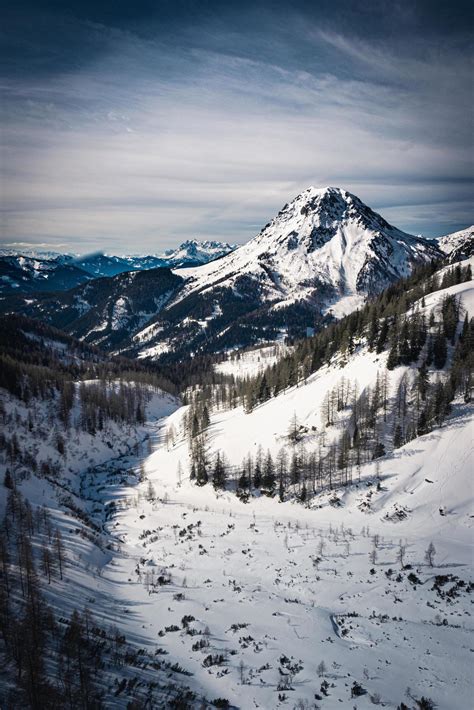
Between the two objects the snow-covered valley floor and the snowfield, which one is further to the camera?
the snowfield

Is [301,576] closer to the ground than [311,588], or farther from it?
closer to the ground

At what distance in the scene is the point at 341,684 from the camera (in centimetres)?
3200

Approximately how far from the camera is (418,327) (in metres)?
111

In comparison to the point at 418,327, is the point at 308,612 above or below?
below

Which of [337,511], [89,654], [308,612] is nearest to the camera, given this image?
[89,654]

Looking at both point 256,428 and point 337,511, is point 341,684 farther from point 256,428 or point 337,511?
point 256,428

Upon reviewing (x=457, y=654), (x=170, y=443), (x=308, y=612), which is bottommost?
(x=170, y=443)

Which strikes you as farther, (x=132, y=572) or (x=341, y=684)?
(x=132, y=572)

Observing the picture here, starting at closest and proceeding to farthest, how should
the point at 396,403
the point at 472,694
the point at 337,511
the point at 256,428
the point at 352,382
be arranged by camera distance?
the point at 472,694 < the point at 337,511 < the point at 396,403 < the point at 352,382 < the point at 256,428

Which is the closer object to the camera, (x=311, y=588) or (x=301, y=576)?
(x=311, y=588)

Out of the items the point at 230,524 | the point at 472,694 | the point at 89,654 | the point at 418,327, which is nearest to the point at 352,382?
the point at 418,327

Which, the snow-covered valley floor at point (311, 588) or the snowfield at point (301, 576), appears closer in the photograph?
the snow-covered valley floor at point (311, 588)

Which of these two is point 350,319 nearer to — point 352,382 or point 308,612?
point 352,382

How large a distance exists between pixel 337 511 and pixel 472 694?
43.6 m
